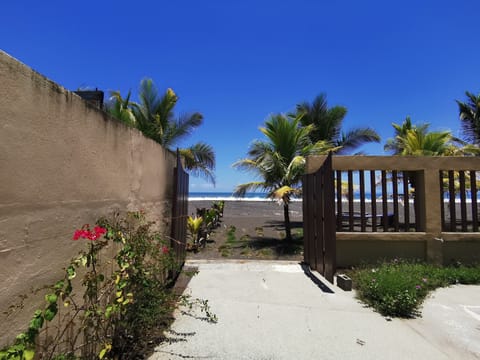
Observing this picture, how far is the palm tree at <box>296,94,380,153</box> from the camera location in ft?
42.8

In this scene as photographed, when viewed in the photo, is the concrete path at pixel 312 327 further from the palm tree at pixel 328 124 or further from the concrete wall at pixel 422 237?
the palm tree at pixel 328 124

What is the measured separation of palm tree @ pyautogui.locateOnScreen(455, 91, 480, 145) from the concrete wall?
9.32 m

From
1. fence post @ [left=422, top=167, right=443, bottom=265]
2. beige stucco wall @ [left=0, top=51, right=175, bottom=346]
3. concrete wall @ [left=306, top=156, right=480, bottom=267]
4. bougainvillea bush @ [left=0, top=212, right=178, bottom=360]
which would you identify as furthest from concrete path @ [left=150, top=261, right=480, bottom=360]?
beige stucco wall @ [left=0, top=51, right=175, bottom=346]

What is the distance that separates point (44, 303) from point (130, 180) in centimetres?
167

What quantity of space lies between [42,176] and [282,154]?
7.91 metres

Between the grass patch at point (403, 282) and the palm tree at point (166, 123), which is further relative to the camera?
the palm tree at point (166, 123)

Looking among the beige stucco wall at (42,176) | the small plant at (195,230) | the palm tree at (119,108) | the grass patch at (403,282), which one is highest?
the palm tree at (119,108)

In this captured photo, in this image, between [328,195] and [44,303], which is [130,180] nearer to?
[44,303]

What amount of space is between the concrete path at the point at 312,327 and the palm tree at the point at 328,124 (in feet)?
29.4

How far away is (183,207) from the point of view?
623cm

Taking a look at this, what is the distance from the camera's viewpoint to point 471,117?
13.8 meters

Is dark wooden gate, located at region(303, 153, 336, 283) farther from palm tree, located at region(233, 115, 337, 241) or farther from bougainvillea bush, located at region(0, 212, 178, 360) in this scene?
bougainvillea bush, located at region(0, 212, 178, 360)

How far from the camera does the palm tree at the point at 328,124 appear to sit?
1305cm

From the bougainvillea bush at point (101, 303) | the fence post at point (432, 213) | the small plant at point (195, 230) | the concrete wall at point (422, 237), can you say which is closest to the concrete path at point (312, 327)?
the bougainvillea bush at point (101, 303)
